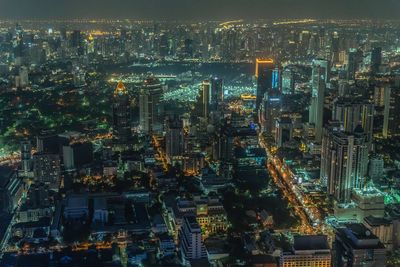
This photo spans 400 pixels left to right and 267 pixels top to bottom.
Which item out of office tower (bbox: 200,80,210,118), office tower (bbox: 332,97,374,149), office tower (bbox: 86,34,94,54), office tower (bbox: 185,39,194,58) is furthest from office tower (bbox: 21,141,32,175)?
office tower (bbox: 185,39,194,58)

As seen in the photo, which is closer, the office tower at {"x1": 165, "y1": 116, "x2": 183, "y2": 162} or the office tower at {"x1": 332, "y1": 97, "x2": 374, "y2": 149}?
the office tower at {"x1": 165, "y1": 116, "x2": 183, "y2": 162}

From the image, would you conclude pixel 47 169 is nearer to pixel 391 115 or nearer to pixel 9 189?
pixel 9 189

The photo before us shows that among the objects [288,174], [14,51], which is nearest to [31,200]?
[288,174]

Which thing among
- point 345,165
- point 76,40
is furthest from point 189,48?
point 345,165

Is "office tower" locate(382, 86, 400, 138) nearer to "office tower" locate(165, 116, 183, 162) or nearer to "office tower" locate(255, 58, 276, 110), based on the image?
"office tower" locate(255, 58, 276, 110)

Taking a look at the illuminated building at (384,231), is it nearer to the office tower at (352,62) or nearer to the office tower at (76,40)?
the office tower at (352,62)

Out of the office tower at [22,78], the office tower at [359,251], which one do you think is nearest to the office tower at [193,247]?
the office tower at [359,251]
